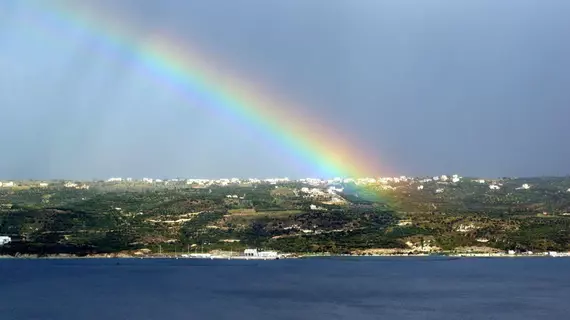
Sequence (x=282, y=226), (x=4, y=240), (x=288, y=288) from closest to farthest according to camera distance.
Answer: (x=288, y=288)
(x=4, y=240)
(x=282, y=226)

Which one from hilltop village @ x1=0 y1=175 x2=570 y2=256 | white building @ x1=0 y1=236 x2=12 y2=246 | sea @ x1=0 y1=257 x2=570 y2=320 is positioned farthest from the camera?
hilltop village @ x1=0 y1=175 x2=570 y2=256

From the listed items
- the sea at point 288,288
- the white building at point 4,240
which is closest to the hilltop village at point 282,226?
the white building at point 4,240

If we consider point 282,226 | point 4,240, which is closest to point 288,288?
point 282,226

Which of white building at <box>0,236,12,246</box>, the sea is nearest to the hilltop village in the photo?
white building at <box>0,236,12,246</box>

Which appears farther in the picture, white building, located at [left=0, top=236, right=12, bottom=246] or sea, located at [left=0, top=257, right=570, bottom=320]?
white building, located at [left=0, top=236, right=12, bottom=246]

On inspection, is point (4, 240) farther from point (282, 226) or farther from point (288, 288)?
point (288, 288)

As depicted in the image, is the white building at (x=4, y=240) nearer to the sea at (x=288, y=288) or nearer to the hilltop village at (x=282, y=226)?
the hilltop village at (x=282, y=226)

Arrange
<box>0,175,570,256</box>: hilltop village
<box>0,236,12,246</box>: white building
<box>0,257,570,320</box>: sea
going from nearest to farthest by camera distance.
A: <box>0,257,570,320</box>: sea → <box>0,236,12,246</box>: white building → <box>0,175,570,256</box>: hilltop village

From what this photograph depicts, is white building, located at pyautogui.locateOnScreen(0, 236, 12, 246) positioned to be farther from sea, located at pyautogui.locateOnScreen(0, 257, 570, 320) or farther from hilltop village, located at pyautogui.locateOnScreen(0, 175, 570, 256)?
Answer: sea, located at pyautogui.locateOnScreen(0, 257, 570, 320)

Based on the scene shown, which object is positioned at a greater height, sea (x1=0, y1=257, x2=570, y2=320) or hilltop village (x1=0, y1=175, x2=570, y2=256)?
hilltop village (x1=0, y1=175, x2=570, y2=256)

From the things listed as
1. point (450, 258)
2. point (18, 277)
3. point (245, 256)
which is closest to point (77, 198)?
point (245, 256)
